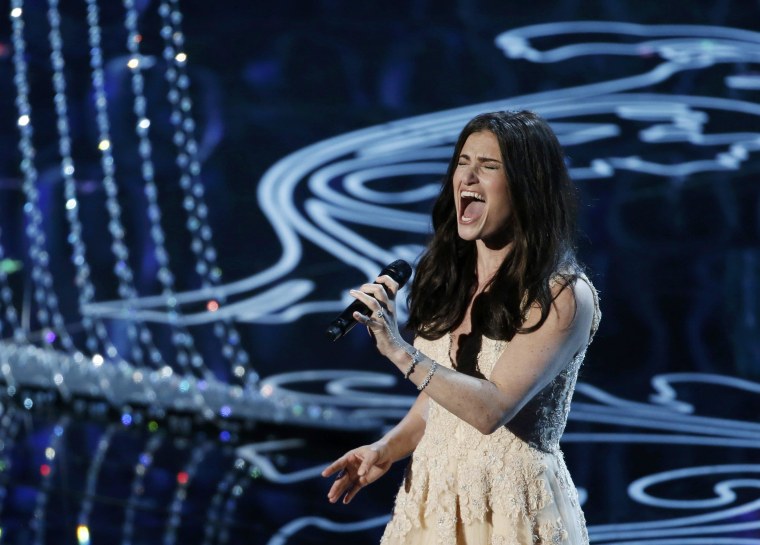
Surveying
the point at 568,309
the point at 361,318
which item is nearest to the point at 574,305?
the point at 568,309

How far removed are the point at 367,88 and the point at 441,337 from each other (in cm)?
522

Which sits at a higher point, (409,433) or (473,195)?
(473,195)

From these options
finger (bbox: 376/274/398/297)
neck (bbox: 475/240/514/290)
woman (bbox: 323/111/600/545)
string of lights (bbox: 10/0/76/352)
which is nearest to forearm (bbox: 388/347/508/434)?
woman (bbox: 323/111/600/545)

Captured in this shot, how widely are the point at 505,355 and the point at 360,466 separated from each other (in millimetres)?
399

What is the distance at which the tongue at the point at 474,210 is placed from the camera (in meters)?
1.80

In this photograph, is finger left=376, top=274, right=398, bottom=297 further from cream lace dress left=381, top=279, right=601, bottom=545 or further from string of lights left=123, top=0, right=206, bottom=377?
string of lights left=123, top=0, right=206, bottom=377

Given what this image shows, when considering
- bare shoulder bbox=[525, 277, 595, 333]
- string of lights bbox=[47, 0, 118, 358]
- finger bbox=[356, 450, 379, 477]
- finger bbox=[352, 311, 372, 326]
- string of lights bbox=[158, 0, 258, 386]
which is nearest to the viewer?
finger bbox=[352, 311, 372, 326]

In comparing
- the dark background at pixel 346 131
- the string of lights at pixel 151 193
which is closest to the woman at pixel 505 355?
the dark background at pixel 346 131

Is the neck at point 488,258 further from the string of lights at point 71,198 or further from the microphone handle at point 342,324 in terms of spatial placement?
the string of lights at point 71,198

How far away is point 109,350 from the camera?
6832 millimetres

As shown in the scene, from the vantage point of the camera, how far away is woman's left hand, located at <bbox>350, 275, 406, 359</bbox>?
1658 mm

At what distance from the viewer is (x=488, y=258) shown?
74.3 inches

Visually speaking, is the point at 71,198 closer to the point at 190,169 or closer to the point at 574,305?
the point at 190,169

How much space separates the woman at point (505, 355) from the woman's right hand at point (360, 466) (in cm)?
10
